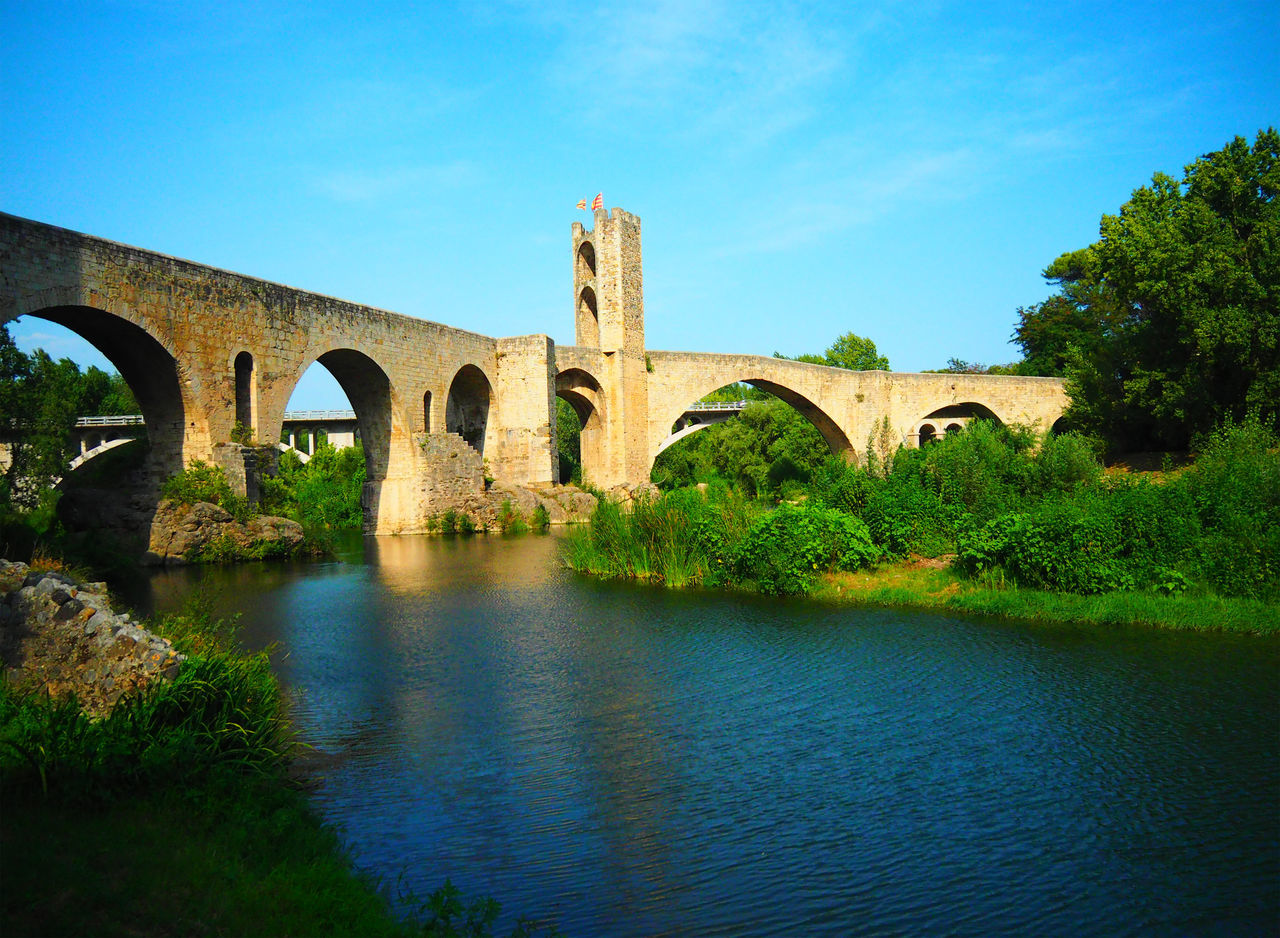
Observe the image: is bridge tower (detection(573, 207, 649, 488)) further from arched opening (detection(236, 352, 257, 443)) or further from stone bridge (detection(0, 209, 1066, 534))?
arched opening (detection(236, 352, 257, 443))

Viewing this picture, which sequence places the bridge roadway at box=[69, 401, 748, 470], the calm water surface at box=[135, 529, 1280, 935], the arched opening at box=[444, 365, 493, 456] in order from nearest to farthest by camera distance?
the calm water surface at box=[135, 529, 1280, 935] < the arched opening at box=[444, 365, 493, 456] < the bridge roadway at box=[69, 401, 748, 470]

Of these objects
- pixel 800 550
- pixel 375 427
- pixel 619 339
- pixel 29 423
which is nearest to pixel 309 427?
pixel 29 423

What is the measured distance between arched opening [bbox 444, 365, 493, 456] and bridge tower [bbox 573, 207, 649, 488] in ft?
11.6

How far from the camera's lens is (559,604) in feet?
36.9

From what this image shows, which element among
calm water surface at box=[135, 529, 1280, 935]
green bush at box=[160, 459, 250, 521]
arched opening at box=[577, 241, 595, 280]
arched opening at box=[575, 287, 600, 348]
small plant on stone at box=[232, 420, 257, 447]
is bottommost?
calm water surface at box=[135, 529, 1280, 935]

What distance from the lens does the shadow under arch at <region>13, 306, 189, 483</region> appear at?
1516 centimetres

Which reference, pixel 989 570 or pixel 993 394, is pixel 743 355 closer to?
pixel 993 394

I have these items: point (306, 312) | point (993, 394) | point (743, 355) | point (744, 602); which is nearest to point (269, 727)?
point (744, 602)

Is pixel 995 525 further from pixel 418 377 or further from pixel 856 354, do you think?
pixel 856 354

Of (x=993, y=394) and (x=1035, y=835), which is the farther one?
(x=993, y=394)

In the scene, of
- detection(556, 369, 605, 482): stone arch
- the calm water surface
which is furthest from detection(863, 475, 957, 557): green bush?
detection(556, 369, 605, 482): stone arch

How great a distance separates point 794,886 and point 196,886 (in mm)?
2428

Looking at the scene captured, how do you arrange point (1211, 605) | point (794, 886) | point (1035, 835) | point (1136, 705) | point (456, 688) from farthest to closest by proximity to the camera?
point (1211, 605) → point (456, 688) → point (1136, 705) → point (1035, 835) → point (794, 886)

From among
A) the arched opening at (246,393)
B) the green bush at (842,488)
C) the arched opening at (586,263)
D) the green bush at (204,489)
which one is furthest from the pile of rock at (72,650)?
the arched opening at (586,263)
